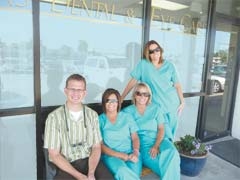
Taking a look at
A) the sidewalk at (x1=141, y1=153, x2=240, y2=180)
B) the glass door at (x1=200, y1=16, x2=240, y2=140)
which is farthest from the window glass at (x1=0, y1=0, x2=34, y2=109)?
the glass door at (x1=200, y1=16, x2=240, y2=140)

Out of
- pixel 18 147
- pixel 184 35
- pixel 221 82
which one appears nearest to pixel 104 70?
pixel 18 147

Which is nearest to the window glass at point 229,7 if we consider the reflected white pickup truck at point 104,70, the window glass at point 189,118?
the window glass at point 189,118

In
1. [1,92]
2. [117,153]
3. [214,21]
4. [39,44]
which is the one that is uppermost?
[214,21]

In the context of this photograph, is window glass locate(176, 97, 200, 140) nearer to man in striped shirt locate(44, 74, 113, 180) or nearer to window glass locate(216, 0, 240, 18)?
window glass locate(216, 0, 240, 18)

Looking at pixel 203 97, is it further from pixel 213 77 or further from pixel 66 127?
pixel 66 127

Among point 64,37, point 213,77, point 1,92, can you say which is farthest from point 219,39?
point 1,92

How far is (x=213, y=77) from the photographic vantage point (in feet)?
10.9

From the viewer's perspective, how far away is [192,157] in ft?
7.76

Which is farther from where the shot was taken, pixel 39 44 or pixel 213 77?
pixel 213 77

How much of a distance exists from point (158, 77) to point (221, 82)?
6.06 feet

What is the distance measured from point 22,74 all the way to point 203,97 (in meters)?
2.39

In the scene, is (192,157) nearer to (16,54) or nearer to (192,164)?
(192,164)

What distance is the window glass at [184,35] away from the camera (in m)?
2.61

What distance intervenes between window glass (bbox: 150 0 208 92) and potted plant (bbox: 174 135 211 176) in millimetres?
787
